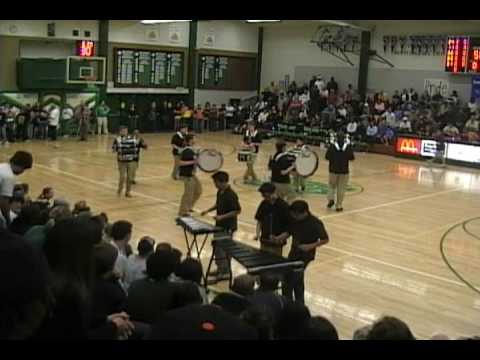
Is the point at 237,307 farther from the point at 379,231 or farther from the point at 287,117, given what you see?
the point at 287,117

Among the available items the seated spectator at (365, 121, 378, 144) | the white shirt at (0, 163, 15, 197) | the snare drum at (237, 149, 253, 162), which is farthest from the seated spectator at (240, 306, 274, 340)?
the seated spectator at (365, 121, 378, 144)

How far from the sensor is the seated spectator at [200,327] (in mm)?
2680

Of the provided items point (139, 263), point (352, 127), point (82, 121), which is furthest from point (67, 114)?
point (139, 263)

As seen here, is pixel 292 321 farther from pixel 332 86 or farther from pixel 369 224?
pixel 332 86

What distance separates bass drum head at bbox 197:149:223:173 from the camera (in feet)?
47.8

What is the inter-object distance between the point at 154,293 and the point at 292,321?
1085 mm

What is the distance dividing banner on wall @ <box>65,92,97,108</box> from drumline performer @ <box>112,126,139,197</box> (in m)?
14.2

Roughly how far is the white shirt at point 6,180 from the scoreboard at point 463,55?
2312 centimetres

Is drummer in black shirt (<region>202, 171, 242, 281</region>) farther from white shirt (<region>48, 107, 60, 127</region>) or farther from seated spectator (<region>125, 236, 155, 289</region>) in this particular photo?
white shirt (<region>48, 107, 60, 127</region>)

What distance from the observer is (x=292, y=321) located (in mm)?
4555

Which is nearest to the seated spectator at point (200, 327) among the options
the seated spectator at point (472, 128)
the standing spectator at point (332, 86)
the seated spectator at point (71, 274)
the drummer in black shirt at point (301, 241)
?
the seated spectator at point (71, 274)

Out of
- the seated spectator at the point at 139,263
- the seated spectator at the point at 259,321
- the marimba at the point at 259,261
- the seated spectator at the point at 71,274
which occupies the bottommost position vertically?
the marimba at the point at 259,261

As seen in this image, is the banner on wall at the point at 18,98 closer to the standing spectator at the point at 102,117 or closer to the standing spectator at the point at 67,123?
the standing spectator at the point at 67,123
